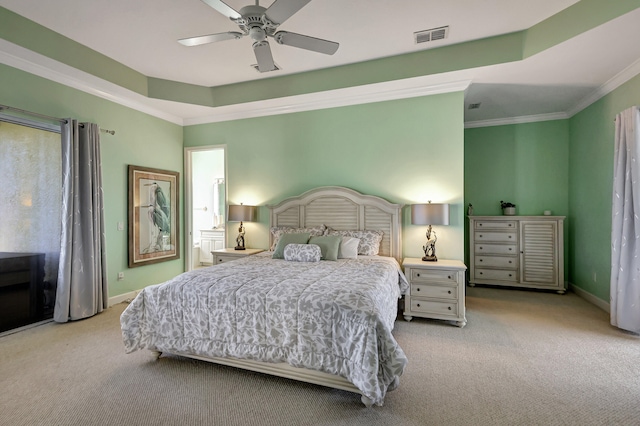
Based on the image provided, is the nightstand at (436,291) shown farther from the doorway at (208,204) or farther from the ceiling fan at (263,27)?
the doorway at (208,204)

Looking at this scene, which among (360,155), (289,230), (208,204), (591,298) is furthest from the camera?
(208,204)

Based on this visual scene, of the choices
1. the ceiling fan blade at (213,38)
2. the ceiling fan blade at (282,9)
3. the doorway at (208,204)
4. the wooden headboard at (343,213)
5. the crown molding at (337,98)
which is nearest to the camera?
the ceiling fan blade at (282,9)

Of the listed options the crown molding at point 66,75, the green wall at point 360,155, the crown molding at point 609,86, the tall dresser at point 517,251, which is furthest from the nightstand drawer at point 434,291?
the crown molding at point 66,75

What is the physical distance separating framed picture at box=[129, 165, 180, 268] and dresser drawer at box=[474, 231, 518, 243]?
5.15 m

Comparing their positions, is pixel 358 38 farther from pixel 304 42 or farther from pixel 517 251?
pixel 517 251

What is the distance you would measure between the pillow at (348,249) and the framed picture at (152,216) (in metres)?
3.07

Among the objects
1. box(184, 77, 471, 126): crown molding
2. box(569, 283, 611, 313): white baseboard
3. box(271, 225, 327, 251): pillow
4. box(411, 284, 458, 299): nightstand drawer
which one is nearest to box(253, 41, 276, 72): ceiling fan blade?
box(184, 77, 471, 126): crown molding

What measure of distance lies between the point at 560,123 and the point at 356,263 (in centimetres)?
437

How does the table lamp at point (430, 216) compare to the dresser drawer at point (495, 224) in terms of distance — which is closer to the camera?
the table lamp at point (430, 216)

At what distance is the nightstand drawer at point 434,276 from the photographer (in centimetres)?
333

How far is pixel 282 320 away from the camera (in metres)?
2.16

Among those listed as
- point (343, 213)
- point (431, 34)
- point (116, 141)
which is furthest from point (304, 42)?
point (116, 141)

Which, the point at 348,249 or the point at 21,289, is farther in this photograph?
the point at 348,249

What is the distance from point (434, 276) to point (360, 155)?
75.9 inches
